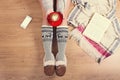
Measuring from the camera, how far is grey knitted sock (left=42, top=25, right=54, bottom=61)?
4.44 feet

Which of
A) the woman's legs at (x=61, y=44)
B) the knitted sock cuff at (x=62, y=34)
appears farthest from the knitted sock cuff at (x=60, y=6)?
the knitted sock cuff at (x=62, y=34)

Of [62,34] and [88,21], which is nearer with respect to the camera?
[62,34]

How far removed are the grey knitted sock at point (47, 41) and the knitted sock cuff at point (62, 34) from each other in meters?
0.04

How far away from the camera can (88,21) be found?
→ 4.97 feet

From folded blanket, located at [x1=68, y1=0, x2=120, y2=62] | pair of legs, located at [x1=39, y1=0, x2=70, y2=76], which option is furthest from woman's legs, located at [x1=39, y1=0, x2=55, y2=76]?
folded blanket, located at [x1=68, y1=0, x2=120, y2=62]

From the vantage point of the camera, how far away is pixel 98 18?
1511 millimetres

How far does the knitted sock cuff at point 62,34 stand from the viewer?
4.45 feet

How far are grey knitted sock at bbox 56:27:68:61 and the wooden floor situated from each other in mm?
102

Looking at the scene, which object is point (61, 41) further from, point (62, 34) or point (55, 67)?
point (55, 67)

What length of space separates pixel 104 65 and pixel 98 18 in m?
0.29

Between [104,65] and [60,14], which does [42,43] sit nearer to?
[60,14]

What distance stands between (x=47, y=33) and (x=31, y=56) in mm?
192

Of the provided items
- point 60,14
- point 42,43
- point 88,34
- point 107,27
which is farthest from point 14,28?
point 107,27

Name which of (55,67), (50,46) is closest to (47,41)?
(50,46)
